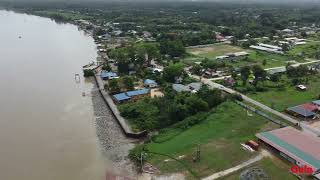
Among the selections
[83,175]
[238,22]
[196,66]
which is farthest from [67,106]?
[238,22]

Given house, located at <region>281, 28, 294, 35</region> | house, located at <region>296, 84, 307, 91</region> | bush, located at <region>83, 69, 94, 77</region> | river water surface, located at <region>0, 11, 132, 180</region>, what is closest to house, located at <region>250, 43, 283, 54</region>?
house, located at <region>296, 84, 307, 91</region>

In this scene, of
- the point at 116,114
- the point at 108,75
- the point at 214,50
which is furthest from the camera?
the point at 214,50

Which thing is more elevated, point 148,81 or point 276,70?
point 276,70

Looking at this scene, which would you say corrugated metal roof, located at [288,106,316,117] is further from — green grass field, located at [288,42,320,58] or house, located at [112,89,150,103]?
green grass field, located at [288,42,320,58]

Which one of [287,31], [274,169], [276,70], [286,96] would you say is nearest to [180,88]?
[286,96]

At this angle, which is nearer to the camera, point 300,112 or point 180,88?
point 300,112

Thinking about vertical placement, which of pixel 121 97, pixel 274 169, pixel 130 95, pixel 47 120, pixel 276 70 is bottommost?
pixel 47 120

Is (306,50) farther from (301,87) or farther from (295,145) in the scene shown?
(295,145)
